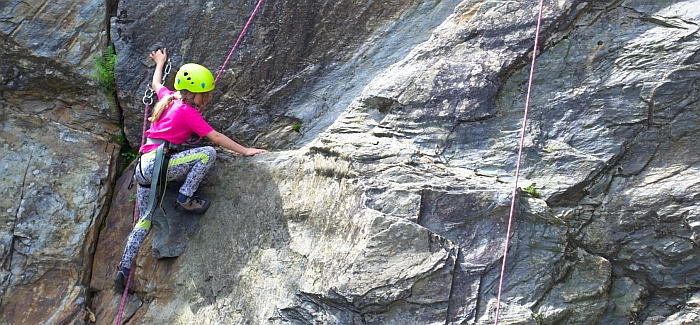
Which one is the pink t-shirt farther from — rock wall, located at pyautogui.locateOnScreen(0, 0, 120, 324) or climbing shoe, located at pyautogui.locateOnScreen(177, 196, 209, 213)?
rock wall, located at pyautogui.locateOnScreen(0, 0, 120, 324)

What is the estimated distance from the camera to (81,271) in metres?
7.02

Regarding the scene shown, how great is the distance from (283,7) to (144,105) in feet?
5.77

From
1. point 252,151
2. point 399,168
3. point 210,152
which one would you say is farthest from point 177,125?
point 399,168

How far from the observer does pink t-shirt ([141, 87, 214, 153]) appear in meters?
6.46

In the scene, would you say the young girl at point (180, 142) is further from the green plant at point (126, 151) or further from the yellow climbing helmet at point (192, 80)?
the green plant at point (126, 151)

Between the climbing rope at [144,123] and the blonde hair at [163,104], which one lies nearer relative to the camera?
the blonde hair at [163,104]

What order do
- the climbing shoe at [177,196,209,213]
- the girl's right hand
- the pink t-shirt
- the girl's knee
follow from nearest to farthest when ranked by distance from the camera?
1. the pink t-shirt
2. the girl's knee
3. the climbing shoe at [177,196,209,213]
4. the girl's right hand

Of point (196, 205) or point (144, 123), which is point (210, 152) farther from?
point (144, 123)

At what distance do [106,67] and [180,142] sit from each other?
1374 mm

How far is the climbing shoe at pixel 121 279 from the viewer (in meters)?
6.61

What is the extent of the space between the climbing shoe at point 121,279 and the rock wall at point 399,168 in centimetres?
24

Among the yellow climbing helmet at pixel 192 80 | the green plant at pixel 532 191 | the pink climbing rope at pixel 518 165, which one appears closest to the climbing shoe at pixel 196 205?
the yellow climbing helmet at pixel 192 80

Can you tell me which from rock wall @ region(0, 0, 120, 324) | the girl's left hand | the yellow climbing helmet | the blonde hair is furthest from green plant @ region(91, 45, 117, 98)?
the girl's left hand

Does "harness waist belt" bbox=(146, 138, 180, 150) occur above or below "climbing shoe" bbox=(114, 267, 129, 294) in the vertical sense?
above
